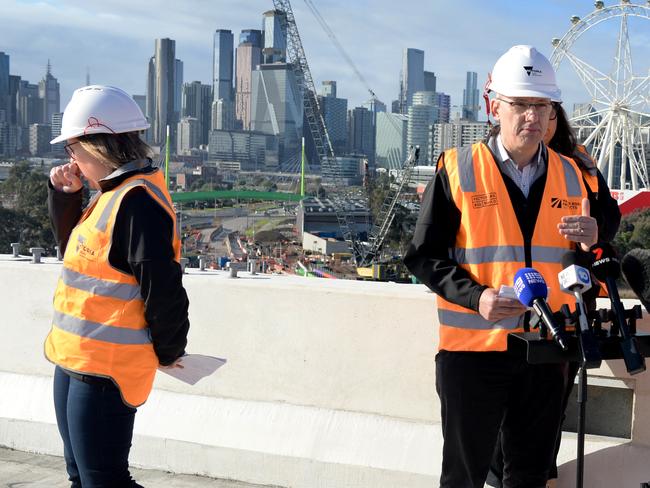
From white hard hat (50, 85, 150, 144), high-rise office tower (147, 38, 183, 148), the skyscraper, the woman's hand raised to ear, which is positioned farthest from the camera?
high-rise office tower (147, 38, 183, 148)

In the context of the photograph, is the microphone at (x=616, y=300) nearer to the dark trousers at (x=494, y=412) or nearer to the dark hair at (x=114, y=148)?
the dark trousers at (x=494, y=412)

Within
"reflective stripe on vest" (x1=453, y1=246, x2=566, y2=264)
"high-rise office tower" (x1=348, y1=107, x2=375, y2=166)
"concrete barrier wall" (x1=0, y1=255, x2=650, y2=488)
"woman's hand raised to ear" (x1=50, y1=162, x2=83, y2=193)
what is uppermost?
"high-rise office tower" (x1=348, y1=107, x2=375, y2=166)

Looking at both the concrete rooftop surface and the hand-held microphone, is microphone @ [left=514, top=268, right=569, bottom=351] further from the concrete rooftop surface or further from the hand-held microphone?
the concrete rooftop surface

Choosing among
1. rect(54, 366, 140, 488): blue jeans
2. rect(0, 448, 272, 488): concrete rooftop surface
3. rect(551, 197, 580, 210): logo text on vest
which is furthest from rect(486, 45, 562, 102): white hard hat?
rect(0, 448, 272, 488): concrete rooftop surface

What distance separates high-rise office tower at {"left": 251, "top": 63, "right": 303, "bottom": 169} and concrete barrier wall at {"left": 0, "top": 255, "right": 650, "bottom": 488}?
156403mm

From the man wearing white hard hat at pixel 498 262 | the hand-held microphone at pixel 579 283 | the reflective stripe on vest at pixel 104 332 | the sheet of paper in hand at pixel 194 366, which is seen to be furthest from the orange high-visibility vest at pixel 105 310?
the hand-held microphone at pixel 579 283

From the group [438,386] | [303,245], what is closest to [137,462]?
[438,386]

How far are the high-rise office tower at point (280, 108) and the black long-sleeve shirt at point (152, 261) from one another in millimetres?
157800

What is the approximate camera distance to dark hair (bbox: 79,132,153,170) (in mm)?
2734

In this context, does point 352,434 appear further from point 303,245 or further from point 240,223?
point 240,223

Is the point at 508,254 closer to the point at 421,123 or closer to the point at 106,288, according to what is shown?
the point at 106,288

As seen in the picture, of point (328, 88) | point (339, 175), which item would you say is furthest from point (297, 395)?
point (328, 88)

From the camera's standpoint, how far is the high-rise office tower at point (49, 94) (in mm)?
148625

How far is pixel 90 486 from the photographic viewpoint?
2607mm
